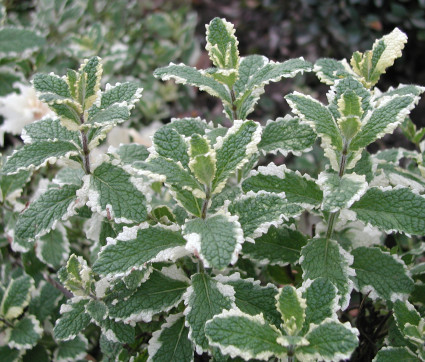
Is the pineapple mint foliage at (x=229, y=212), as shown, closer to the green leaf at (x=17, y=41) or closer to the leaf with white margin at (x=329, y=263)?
the leaf with white margin at (x=329, y=263)

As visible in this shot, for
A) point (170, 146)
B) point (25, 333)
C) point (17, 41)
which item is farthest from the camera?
point (17, 41)

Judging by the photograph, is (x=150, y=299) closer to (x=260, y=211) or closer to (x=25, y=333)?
(x=260, y=211)

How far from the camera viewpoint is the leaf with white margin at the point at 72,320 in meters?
0.94

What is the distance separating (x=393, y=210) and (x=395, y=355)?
0.27 meters

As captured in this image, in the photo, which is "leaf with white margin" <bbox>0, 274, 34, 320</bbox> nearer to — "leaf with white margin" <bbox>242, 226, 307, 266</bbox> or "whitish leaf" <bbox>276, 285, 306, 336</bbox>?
"leaf with white margin" <bbox>242, 226, 307, 266</bbox>

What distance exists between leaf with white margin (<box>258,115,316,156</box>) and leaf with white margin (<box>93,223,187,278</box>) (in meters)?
0.26

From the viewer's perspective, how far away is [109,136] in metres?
1.75

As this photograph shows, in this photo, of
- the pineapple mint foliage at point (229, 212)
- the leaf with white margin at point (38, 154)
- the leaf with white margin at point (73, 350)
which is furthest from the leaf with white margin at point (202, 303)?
the leaf with white margin at point (73, 350)

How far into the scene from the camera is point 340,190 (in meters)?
0.85

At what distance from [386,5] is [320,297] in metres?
2.70

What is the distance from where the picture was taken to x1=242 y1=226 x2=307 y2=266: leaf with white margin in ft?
3.37

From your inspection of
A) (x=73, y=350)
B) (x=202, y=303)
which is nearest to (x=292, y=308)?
(x=202, y=303)

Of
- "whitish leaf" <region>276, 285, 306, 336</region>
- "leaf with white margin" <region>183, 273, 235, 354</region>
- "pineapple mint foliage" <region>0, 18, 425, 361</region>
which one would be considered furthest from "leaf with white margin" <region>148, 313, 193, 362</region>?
"whitish leaf" <region>276, 285, 306, 336</region>

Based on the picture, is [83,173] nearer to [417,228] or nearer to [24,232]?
[24,232]
